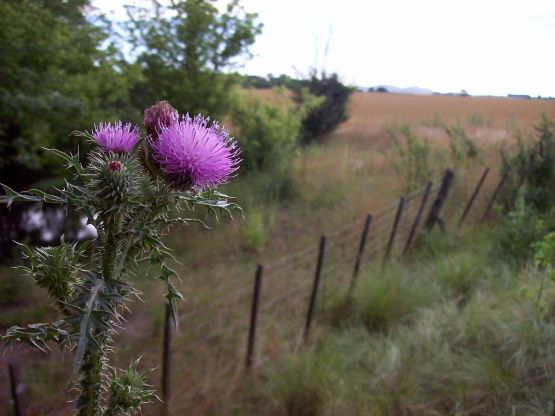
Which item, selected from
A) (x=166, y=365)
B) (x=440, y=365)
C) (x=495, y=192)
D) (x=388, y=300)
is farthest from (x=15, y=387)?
(x=495, y=192)

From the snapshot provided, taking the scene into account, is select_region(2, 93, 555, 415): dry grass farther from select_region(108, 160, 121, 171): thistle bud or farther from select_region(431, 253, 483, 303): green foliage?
select_region(108, 160, 121, 171): thistle bud

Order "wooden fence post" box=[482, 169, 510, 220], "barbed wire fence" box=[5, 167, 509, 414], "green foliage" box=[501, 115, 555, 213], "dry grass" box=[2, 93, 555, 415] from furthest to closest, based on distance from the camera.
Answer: "wooden fence post" box=[482, 169, 510, 220], "green foliage" box=[501, 115, 555, 213], "dry grass" box=[2, 93, 555, 415], "barbed wire fence" box=[5, 167, 509, 414]

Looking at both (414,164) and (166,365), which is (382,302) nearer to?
(166,365)

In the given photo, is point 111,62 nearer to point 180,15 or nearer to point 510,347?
point 180,15

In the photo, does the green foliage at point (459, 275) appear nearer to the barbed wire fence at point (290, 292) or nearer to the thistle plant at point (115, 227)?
the barbed wire fence at point (290, 292)

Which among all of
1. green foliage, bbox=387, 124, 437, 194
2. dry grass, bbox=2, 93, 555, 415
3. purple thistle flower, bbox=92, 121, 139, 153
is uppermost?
purple thistle flower, bbox=92, 121, 139, 153

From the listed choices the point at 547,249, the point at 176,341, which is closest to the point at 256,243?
the point at 176,341

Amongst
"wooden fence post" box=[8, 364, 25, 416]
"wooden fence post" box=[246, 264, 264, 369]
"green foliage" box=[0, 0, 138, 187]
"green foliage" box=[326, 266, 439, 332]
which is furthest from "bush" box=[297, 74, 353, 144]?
"wooden fence post" box=[8, 364, 25, 416]

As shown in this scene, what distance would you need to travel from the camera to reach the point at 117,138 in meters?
0.83

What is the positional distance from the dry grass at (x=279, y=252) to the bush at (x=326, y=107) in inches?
176

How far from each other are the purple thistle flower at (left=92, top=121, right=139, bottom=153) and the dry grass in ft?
8.21

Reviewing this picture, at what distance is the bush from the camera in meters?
19.5

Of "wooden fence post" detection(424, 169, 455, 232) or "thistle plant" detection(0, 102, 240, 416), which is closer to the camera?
"thistle plant" detection(0, 102, 240, 416)

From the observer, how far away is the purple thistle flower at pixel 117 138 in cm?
82
